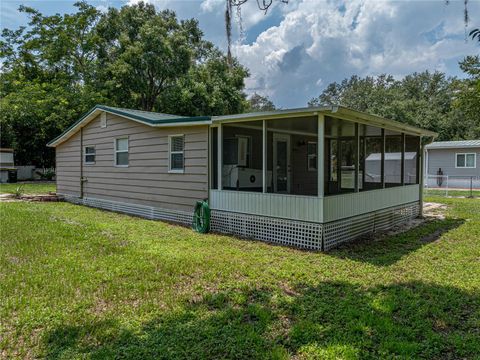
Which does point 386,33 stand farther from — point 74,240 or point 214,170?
point 74,240

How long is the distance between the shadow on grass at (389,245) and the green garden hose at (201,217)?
282cm

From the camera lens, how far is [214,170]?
8.23 metres

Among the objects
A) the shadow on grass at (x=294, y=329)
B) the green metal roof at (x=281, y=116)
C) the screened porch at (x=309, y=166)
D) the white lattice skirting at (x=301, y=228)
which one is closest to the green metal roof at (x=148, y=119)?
the green metal roof at (x=281, y=116)

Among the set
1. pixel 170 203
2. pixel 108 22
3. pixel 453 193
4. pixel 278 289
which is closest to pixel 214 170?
pixel 170 203

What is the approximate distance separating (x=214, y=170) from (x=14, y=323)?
5248mm

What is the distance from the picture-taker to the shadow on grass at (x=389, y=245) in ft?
19.5

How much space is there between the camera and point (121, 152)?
10727mm

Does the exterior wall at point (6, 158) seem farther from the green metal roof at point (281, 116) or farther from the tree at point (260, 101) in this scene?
the tree at point (260, 101)

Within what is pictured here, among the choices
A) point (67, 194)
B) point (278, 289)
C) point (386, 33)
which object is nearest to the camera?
point (278, 289)

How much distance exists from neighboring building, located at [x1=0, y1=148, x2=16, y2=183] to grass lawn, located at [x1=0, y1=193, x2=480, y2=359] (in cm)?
1633

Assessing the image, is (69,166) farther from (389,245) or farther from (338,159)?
(389,245)

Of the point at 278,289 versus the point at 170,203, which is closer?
the point at 278,289

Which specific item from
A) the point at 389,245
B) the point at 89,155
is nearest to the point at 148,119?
the point at 89,155

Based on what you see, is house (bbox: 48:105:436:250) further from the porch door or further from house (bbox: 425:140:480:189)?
house (bbox: 425:140:480:189)
